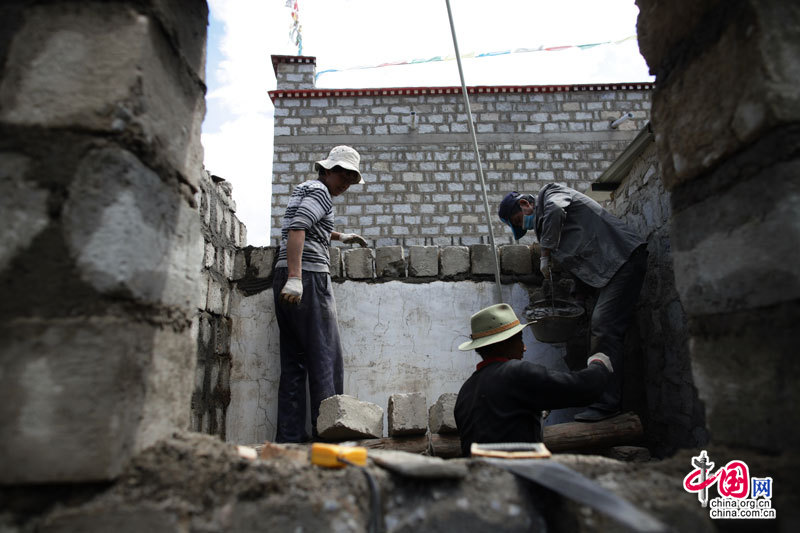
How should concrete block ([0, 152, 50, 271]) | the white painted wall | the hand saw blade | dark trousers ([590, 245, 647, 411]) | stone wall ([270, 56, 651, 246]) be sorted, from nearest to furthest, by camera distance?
the hand saw blade < concrete block ([0, 152, 50, 271]) < dark trousers ([590, 245, 647, 411]) < the white painted wall < stone wall ([270, 56, 651, 246])

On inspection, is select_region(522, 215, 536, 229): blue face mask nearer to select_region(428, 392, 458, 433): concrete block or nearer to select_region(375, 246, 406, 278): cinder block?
select_region(375, 246, 406, 278): cinder block

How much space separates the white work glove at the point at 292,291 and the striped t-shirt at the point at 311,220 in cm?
19

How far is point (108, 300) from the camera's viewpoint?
1344 mm

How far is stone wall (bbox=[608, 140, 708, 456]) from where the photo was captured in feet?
11.1

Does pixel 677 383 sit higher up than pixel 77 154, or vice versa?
pixel 77 154

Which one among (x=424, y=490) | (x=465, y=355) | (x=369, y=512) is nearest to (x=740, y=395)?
(x=424, y=490)

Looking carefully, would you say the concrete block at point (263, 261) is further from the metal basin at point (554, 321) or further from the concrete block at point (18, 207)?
the concrete block at point (18, 207)

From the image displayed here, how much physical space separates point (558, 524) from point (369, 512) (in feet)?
1.64

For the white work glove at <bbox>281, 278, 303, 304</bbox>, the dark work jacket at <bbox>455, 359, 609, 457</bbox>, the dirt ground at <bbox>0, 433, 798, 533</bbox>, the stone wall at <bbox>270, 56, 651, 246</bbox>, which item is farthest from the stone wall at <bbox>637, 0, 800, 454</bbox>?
the stone wall at <bbox>270, 56, 651, 246</bbox>

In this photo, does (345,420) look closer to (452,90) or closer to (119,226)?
(119,226)

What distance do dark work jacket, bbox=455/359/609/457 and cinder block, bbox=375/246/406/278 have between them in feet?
6.46

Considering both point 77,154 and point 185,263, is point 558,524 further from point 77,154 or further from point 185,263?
point 77,154

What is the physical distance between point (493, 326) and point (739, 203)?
145 centimetres

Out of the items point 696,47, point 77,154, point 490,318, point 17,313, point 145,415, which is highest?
point 696,47
